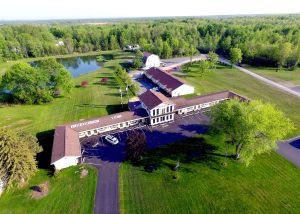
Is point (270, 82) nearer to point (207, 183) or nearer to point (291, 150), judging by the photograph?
point (291, 150)

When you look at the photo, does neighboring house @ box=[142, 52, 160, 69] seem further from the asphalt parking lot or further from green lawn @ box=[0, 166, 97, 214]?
green lawn @ box=[0, 166, 97, 214]

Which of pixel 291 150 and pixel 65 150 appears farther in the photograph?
pixel 291 150

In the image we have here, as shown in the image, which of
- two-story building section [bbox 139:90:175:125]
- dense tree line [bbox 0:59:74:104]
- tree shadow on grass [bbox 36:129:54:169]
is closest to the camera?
tree shadow on grass [bbox 36:129:54:169]

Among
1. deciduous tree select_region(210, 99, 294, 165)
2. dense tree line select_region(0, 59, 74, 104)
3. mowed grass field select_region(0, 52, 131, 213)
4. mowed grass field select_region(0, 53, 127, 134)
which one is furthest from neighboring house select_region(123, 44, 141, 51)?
deciduous tree select_region(210, 99, 294, 165)

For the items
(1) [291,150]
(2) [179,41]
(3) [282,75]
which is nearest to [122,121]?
(1) [291,150]

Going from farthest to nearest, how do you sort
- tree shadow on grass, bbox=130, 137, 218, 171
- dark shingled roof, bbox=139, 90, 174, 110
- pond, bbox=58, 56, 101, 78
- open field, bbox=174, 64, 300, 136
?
pond, bbox=58, 56, 101, 78 < open field, bbox=174, 64, 300, 136 < dark shingled roof, bbox=139, 90, 174, 110 < tree shadow on grass, bbox=130, 137, 218, 171

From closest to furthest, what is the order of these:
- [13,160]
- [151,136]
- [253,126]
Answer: [13,160] < [253,126] < [151,136]

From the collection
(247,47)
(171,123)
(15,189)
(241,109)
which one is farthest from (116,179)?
(247,47)
